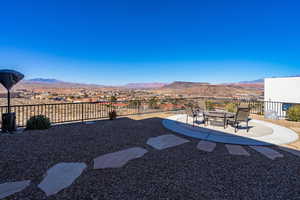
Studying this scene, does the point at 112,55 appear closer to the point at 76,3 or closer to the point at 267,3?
the point at 76,3

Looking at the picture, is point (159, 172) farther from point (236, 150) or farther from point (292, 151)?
point (292, 151)

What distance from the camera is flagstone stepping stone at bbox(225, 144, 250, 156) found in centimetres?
309

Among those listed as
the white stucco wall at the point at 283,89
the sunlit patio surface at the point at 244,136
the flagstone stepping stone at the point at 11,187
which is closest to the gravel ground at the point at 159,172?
the flagstone stepping stone at the point at 11,187

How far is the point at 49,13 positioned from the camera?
9.34 meters

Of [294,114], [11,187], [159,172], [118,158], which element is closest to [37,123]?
[11,187]

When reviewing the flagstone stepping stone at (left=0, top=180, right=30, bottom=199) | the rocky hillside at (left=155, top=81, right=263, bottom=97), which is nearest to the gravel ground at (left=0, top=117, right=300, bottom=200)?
the flagstone stepping stone at (left=0, top=180, right=30, bottom=199)

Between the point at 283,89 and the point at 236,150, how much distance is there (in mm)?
11728

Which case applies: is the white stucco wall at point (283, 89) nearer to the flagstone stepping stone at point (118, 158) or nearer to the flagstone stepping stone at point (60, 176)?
the flagstone stepping stone at point (118, 158)

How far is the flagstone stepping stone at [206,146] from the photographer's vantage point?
130 inches

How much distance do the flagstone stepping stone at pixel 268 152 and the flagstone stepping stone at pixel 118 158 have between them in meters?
2.60

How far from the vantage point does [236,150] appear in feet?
10.7

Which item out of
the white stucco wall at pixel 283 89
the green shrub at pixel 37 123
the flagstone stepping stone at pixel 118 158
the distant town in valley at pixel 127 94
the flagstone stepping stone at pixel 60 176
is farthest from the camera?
the distant town in valley at pixel 127 94

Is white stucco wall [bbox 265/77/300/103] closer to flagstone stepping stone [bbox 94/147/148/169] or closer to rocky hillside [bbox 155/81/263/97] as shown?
rocky hillside [bbox 155/81/263/97]

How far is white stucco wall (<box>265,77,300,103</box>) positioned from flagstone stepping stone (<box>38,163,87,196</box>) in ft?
47.2
